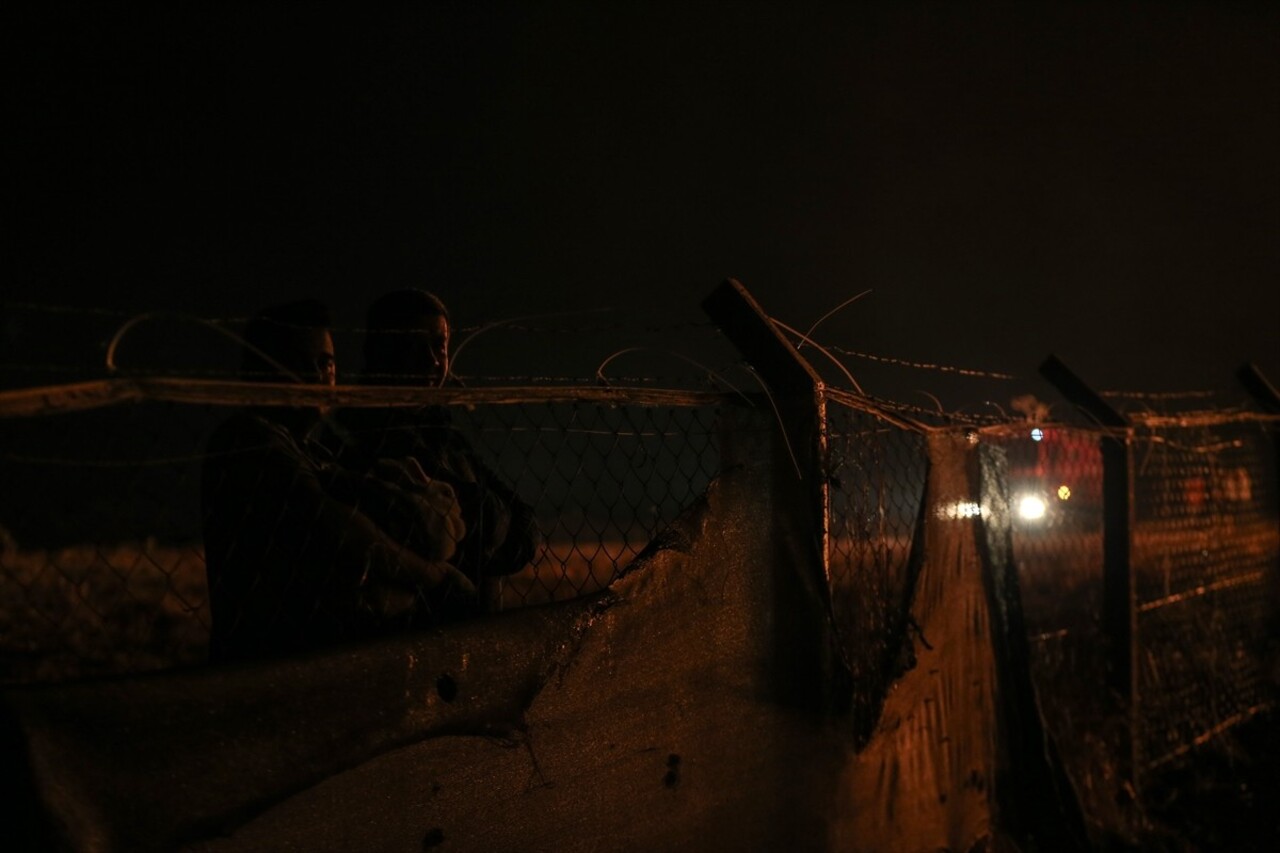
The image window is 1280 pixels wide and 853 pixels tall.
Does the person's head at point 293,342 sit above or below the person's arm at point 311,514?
above

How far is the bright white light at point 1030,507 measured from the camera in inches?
170

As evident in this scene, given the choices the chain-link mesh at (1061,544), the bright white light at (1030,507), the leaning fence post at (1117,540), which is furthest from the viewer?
the leaning fence post at (1117,540)

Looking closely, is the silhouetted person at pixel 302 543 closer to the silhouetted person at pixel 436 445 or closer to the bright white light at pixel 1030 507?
the silhouetted person at pixel 436 445

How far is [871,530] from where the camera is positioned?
10.9 ft

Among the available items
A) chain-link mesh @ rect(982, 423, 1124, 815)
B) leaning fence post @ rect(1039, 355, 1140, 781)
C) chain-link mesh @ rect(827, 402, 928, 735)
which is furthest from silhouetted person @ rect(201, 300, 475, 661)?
leaning fence post @ rect(1039, 355, 1140, 781)

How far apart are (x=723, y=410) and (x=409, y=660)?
1135mm

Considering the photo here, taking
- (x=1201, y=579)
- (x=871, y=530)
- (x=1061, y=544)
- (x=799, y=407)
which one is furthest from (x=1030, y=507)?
(x=799, y=407)

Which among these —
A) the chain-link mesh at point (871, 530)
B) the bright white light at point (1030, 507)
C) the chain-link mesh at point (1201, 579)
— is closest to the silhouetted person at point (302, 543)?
the chain-link mesh at point (871, 530)

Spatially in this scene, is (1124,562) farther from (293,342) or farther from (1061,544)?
(293,342)

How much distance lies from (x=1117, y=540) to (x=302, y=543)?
4099 mm

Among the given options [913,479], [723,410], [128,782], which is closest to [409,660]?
[128,782]

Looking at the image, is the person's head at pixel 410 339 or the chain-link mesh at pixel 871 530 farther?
the chain-link mesh at pixel 871 530

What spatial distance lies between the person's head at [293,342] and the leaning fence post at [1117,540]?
11.5 feet

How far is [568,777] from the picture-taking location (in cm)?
224
